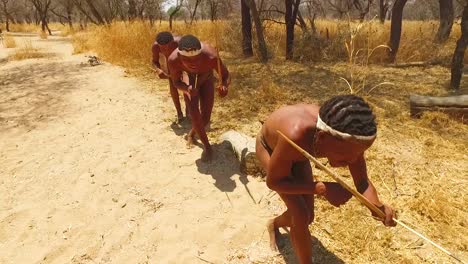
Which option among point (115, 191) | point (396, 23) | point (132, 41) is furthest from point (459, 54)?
point (132, 41)

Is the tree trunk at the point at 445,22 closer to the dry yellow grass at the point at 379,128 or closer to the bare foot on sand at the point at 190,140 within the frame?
the dry yellow grass at the point at 379,128

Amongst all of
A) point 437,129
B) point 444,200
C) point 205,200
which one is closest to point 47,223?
point 205,200

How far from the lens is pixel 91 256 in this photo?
8.71 feet

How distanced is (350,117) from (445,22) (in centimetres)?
Answer: 961

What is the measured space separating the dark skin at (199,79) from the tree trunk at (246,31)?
4.64m

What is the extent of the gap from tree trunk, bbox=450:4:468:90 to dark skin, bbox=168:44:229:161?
12.2ft

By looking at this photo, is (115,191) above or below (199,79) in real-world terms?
below

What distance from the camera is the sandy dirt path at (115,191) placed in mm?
2734

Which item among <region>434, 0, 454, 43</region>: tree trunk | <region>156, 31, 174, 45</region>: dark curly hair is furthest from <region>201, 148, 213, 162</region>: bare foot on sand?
<region>434, 0, 454, 43</region>: tree trunk

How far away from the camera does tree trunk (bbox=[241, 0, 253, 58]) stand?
318 inches

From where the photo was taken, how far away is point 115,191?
3.39 meters

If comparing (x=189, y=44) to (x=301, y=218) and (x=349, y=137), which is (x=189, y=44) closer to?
(x=301, y=218)

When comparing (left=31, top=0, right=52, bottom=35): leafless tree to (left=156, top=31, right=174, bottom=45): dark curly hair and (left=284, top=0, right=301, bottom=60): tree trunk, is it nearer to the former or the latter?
(left=284, top=0, right=301, bottom=60): tree trunk

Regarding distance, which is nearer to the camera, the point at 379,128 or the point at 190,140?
the point at 190,140
